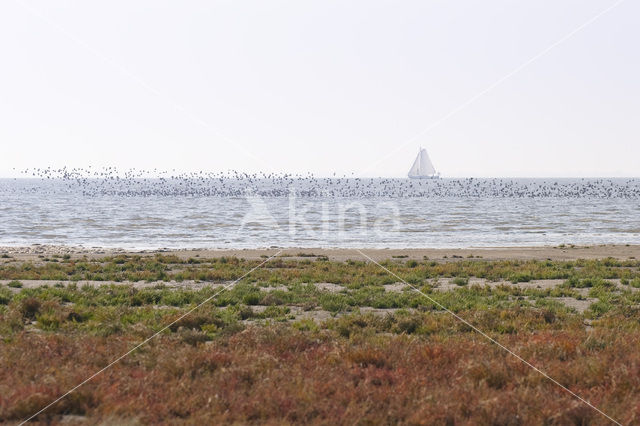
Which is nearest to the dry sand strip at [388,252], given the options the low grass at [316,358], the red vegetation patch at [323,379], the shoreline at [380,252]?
the shoreline at [380,252]

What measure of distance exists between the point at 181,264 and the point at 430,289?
17610mm

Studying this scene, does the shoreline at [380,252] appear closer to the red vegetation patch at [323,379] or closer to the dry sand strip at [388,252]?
the dry sand strip at [388,252]

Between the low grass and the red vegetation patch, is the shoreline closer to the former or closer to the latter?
the low grass

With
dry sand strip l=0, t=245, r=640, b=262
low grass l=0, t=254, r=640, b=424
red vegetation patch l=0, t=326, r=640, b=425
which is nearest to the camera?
red vegetation patch l=0, t=326, r=640, b=425

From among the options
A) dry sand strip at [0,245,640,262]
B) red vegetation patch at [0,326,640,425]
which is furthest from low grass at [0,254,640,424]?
dry sand strip at [0,245,640,262]

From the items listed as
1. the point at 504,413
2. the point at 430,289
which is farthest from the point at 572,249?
the point at 504,413

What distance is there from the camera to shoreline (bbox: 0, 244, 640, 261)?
43031mm

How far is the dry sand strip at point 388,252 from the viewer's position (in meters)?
43.0

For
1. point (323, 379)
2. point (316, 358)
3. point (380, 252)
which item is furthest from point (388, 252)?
point (323, 379)

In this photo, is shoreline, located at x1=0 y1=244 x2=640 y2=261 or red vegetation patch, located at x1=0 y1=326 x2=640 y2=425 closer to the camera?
red vegetation patch, located at x1=0 y1=326 x2=640 y2=425

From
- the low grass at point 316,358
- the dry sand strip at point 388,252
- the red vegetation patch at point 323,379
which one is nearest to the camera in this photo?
the red vegetation patch at point 323,379

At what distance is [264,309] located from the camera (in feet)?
63.8

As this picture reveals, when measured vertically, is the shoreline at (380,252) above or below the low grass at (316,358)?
below

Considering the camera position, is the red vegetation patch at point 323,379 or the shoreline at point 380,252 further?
the shoreline at point 380,252
